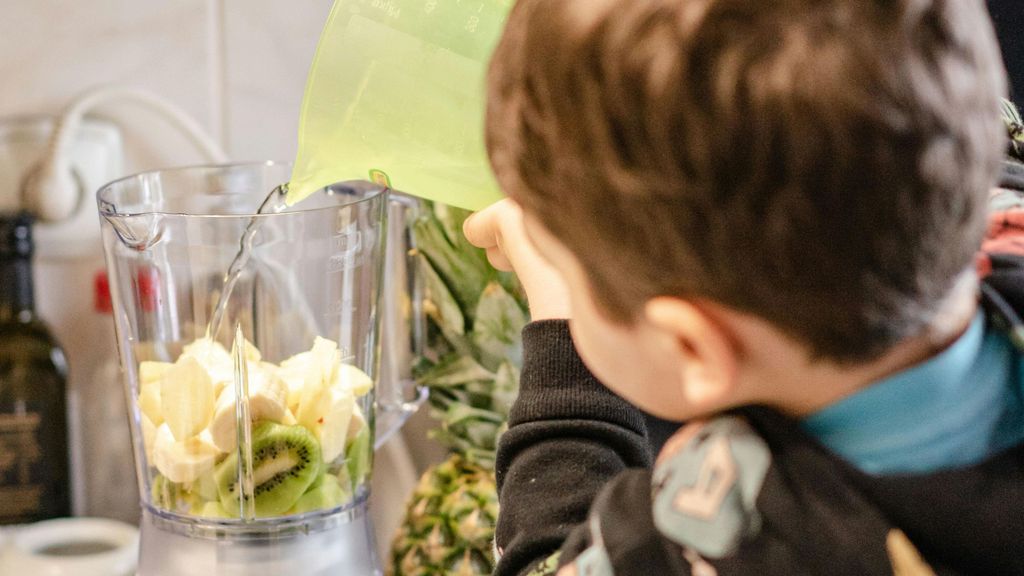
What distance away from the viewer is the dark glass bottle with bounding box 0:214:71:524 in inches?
36.2

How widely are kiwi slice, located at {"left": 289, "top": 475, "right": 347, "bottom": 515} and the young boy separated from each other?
0.28m

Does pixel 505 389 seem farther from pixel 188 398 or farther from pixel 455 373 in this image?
pixel 188 398

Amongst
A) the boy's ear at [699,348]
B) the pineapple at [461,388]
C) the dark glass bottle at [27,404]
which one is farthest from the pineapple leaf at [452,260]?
the boy's ear at [699,348]

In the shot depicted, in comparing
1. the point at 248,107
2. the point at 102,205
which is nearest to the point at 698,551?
the point at 102,205

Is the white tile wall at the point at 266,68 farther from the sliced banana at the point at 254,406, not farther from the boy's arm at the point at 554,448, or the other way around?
the boy's arm at the point at 554,448

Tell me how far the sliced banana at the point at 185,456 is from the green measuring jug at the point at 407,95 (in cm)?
18

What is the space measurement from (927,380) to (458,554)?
0.55 meters

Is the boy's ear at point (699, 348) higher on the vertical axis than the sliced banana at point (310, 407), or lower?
higher

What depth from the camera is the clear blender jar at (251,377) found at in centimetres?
64

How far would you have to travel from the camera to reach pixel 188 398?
64 cm

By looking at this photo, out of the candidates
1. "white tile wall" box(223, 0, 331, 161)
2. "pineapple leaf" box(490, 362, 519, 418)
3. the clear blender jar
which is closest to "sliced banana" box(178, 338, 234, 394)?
the clear blender jar

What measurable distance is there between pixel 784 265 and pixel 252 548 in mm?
426

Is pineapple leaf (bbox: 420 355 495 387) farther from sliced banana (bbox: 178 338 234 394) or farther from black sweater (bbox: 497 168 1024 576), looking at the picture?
black sweater (bbox: 497 168 1024 576)

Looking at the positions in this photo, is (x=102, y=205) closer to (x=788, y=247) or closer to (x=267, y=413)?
(x=267, y=413)
